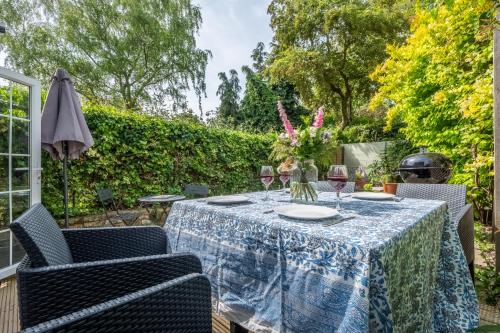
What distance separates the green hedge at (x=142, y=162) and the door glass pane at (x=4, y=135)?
24.5 inches

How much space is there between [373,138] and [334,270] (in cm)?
938

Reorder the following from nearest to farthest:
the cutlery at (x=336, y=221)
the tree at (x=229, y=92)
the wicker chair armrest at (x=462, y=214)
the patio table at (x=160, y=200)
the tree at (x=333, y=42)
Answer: the cutlery at (x=336, y=221) < the wicker chair armrest at (x=462, y=214) < the patio table at (x=160, y=200) < the tree at (x=333, y=42) < the tree at (x=229, y=92)

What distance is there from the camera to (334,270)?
1.02 meters

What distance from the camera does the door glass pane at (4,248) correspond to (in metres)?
2.67

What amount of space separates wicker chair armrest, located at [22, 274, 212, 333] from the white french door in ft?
8.79

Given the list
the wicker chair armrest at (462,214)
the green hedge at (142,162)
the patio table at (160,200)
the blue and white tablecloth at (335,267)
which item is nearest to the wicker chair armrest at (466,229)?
the wicker chair armrest at (462,214)

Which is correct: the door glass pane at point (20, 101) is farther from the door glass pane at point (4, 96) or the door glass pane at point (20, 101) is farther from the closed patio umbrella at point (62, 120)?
the closed patio umbrella at point (62, 120)

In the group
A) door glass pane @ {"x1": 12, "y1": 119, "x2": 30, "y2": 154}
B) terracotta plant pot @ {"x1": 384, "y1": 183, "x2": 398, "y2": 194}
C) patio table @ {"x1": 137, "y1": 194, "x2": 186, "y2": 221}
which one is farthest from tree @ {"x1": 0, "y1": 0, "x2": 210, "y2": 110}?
terracotta plant pot @ {"x1": 384, "y1": 183, "x2": 398, "y2": 194}

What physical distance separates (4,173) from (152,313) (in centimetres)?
289

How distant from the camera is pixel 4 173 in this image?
2711mm

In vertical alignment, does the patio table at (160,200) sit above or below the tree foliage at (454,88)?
below

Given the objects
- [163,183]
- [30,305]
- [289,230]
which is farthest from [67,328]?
[163,183]

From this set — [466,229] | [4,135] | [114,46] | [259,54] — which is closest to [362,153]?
[466,229]

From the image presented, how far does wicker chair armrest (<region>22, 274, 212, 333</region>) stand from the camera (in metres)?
0.65
